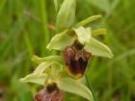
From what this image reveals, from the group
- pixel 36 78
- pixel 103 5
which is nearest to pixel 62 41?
pixel 36 78

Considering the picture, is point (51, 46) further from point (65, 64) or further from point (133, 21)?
point (133, 21)

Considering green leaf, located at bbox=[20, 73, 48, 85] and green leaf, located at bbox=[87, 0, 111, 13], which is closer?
green leaf, located at bbox=[20, 73, 48, 85]

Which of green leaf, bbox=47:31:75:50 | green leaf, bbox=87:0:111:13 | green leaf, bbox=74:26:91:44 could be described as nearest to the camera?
green leaf, bbox=74:26:91:44

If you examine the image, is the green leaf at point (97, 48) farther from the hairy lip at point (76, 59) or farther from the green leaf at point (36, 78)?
the green leaf at point (36, 78)

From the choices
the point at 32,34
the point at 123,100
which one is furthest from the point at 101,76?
the point at 32,34

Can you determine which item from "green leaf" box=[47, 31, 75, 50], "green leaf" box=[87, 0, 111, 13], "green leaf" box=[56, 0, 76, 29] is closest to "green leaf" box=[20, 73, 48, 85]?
"green leaf" box=[47, 31, 75, 50]

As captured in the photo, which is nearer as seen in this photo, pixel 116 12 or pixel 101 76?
pixel 101 76

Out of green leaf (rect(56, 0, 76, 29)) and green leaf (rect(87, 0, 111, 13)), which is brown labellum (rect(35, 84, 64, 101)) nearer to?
green leaf (rect(56, 0, 76, 29))
